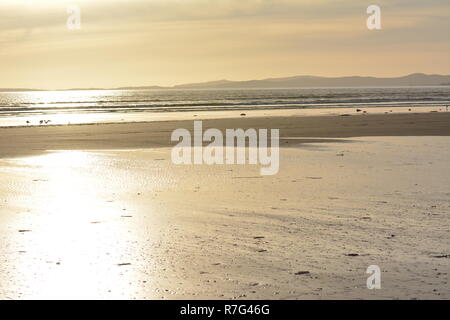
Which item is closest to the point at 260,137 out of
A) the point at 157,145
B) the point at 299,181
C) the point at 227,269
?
the point at 157,145

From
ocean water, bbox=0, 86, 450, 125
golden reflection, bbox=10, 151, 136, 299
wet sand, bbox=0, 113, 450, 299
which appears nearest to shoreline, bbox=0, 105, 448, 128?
ocean water, bbox=0, 86, 450, 125

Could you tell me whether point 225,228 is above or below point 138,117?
below

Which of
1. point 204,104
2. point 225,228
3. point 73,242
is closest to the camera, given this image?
point 73,242

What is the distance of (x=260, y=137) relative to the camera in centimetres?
2694

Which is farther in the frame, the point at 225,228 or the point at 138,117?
the point at 138,117

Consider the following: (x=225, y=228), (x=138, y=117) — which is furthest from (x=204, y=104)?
(x=225, y=228)

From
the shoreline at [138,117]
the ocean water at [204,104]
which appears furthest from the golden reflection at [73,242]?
the ocean water at [204,104]

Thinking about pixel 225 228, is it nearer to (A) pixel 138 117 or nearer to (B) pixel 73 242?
(B) pixel 73 242

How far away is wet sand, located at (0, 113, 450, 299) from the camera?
733cm

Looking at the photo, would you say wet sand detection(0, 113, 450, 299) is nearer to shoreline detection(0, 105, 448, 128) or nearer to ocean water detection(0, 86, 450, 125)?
shoreline detection(0, 105, 448, 128)

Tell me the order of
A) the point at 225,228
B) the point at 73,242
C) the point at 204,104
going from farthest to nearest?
the point at 204,104 < the point at 225,228 < the point at 73,242

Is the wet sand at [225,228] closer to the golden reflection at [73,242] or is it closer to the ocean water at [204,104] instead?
the golden reflection at [73,242]

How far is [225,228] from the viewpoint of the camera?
32.6 ft
